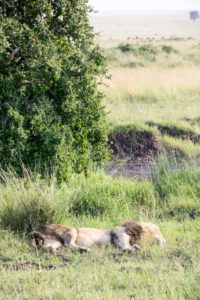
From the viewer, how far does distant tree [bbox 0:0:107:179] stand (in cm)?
942

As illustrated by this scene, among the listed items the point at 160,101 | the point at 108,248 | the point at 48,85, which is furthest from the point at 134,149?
the point at 108,248

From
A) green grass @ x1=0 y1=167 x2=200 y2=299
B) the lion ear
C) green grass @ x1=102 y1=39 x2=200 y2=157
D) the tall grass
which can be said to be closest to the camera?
green grass @ x1=0 y1=167 x2=200 y2=299

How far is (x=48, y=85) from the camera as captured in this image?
9.79 meters

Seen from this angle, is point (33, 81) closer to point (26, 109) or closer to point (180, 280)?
point (26, 109)

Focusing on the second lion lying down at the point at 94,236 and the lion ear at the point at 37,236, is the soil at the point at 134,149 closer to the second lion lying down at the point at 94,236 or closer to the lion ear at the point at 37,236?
the second lion lying down at the point at 94,236

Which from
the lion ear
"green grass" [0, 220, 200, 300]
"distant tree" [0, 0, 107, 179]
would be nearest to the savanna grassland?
"green grass" [0, 220, 200, 300]

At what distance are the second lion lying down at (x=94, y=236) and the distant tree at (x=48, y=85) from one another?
1.86 metres

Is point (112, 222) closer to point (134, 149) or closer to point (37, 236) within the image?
point (37, 236)

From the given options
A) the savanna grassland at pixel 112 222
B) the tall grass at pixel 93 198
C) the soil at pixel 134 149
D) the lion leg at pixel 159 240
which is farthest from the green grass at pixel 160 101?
the lion leg at pixel 159 240

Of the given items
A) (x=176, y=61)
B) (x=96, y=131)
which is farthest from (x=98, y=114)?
(x=176, y=61)

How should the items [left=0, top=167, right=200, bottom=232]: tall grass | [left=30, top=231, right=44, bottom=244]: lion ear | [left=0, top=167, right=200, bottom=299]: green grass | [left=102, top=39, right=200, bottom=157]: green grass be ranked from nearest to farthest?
[left=0, top=167, right=200, bottom=299]: green grass, [left=30, top=231, right=44, bottom=244]: lion ear, [left=0, top=167, right=200, bottom=232]: tall grass, [left=102, top=39, right=200, bottom=157]: green grass

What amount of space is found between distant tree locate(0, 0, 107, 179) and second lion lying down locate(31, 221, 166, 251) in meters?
1.86

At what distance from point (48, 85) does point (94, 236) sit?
2.76m

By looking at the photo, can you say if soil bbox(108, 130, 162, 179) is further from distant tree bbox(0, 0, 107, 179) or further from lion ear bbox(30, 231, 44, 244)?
lion ear bbox(30, 231, 44, 244)
